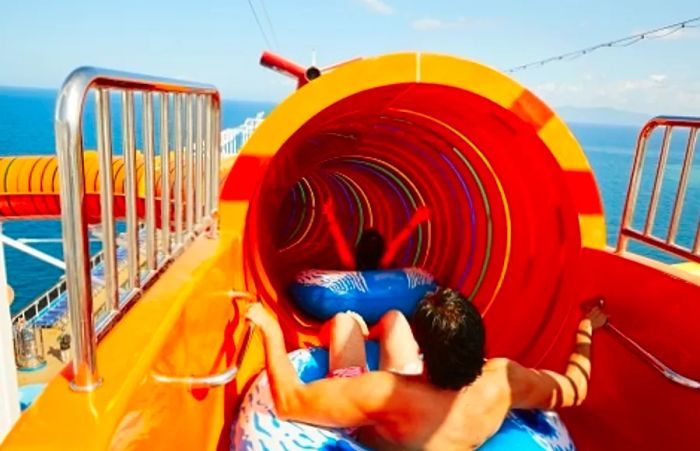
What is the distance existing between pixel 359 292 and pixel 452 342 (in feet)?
7.12

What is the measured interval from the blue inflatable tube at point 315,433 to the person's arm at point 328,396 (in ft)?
0.18

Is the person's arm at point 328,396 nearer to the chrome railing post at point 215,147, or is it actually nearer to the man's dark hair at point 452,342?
the man's dark hair at point 452,342

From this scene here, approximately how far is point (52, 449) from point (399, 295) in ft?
10.2

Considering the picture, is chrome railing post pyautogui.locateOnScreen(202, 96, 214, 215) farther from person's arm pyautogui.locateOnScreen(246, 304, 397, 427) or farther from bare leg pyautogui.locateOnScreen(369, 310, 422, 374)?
bare leg pyautogui.locateOnScreen(369, 310, 422, 374)

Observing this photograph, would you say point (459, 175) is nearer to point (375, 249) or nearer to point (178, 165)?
point (375, 249)

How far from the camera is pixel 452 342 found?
6.22 feet

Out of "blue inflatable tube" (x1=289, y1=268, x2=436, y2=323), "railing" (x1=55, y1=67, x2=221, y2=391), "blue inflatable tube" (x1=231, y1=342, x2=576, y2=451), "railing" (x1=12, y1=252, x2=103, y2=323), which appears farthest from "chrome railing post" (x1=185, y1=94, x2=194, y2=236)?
"railing" (x1=12, y1=252, x2=103, y2=323)

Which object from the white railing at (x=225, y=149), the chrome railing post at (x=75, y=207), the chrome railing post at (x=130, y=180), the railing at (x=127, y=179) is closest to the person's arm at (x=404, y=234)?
the railing at (x=127, y=179)

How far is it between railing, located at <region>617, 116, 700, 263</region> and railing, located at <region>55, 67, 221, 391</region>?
80.5 inches

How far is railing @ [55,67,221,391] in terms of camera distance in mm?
1116

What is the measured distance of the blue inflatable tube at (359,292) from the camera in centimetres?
396

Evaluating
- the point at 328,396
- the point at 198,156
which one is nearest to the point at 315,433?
the point at 328,396

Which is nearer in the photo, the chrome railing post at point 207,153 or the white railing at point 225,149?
the chrome railing post at point 207,153

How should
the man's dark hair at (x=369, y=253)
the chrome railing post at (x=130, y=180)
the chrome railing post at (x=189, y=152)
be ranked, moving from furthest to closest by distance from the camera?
the man's dark hair at (x=369, y=253)
the chrome railing post at (x=189, y=152)
the chrome railing post at (x=130, y=180)
